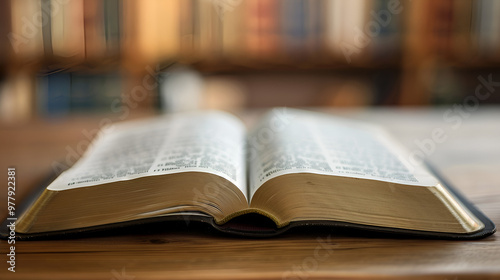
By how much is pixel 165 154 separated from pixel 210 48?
1.55 metres

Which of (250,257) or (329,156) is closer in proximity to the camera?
(250,257)

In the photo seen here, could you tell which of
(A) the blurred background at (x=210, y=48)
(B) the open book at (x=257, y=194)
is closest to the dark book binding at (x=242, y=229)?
(B) the open book at (x=257, y=194)

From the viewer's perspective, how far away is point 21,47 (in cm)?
202

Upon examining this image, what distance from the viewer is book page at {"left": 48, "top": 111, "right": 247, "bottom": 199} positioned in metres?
0.55

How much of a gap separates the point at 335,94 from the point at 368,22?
1.23 ft

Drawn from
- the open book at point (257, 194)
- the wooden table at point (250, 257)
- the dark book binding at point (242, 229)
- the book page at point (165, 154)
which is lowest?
the wooden table at point (250, 257)

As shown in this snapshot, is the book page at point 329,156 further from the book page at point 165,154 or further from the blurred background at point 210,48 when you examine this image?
the blurred background at point 210,48

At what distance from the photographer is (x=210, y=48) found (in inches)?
83.0

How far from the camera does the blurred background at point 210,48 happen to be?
201 centimetres

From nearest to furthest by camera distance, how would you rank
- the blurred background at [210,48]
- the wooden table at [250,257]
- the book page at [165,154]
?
the wooden table at [250,257]
the book page at [165,154]
the blurred background at [210,48]

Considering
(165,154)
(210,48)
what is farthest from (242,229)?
(210,48)

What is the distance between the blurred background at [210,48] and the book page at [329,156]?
1343 millimetres

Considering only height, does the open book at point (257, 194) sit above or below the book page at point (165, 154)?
below

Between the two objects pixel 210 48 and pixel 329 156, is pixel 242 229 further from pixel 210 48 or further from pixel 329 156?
pixel 210 48
